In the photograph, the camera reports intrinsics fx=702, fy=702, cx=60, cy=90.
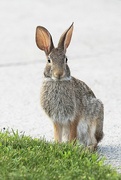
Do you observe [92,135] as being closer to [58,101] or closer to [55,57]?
[58,101]

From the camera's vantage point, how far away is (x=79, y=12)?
13.0 meters

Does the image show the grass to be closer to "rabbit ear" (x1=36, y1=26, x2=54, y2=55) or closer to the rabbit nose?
the rabbit nose

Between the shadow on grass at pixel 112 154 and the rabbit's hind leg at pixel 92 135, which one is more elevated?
the rabbit's hind leg at pixel 92 135

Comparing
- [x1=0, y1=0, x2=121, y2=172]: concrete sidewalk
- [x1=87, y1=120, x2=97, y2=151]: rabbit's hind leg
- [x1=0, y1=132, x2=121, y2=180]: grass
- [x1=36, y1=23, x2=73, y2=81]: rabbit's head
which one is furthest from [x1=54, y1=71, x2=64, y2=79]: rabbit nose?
[x1=0, y1=0, x2=121, y2=172]: concrete sidewalk

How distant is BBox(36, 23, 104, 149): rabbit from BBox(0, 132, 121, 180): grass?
37 cm

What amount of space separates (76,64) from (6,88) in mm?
1492

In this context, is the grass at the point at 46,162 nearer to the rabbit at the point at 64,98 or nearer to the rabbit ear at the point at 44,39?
the rabbit at the point at 64,98

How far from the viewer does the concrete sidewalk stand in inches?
295

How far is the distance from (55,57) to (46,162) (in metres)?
1.10

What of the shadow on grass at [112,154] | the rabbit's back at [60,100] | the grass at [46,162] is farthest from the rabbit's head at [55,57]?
the shadow on grass at [112,154]

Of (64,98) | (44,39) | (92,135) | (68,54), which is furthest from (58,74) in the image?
(68,54)

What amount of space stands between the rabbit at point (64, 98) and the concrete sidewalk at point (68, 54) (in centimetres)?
32

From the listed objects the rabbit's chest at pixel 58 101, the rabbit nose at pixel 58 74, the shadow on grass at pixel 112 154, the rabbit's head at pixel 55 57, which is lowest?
the shadow on grass at pixel 112 154

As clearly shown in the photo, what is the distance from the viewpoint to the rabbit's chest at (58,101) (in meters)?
6.29
